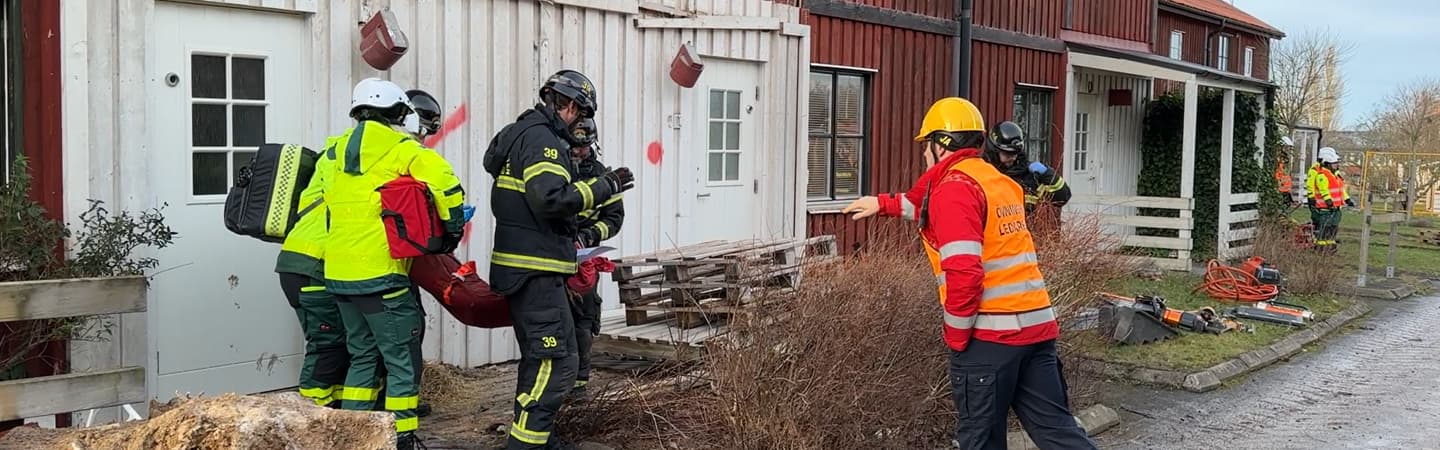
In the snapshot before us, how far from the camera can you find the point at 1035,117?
52.0 ft

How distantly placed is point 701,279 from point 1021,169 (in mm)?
4273

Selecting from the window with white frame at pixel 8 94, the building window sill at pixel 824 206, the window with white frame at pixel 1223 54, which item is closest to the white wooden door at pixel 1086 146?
the building window sill at pixel 824 206

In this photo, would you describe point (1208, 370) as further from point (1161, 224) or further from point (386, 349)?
point (1161, 224)

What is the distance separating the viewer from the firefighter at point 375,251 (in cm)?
553

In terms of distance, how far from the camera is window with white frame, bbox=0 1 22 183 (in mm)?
6062

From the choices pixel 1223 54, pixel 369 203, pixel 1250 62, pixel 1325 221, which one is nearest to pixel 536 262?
pixel 369 203

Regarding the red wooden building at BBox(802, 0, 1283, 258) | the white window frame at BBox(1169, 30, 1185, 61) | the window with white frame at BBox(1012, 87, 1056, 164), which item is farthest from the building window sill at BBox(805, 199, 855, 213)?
the white window frame at BBox(1169, 30, 1185, 61)

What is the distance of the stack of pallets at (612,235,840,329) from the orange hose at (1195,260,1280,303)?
647cm

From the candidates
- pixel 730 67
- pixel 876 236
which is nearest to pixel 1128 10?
pixel 730 67

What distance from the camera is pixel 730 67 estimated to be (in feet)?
34.1

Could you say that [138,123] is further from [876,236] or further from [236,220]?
[876,236]

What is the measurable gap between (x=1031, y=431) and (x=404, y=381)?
9.17ft

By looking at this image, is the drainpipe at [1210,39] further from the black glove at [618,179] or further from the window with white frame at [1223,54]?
the black glove at [618,179]

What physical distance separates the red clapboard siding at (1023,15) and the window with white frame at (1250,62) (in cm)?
1607
